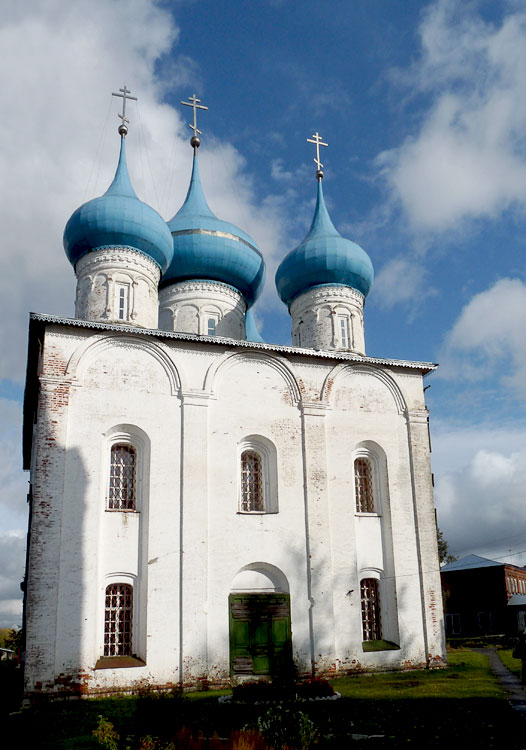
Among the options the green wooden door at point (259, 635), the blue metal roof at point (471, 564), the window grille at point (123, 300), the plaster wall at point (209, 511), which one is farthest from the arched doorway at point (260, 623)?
the blue metal roof at point (471, 564)

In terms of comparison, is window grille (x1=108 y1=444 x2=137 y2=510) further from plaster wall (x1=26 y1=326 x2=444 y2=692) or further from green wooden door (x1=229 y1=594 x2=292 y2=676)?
green wooden door (x1=229 y1=594 x2=292 y2=676)

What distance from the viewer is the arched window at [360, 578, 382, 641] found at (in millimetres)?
15047

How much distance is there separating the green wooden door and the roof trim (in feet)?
17.3

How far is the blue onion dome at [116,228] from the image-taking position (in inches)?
650

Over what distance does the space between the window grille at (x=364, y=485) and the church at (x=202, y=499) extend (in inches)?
2.0

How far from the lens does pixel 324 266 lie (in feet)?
60.7

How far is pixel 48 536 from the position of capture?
12.5 m

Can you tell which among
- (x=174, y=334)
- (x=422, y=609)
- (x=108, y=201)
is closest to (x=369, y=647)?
(x=422, y=609)

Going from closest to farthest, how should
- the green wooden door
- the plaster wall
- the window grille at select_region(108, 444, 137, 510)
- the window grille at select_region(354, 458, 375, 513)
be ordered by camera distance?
the plaster wall, the green wooden door, the window grille at select_region(108, 444, 137, 510), the window grille at select_region(354, 458, 375, 513)

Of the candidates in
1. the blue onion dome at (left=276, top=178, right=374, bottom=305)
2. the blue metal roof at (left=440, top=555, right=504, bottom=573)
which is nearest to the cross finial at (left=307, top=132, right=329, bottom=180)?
the blue onion dome at (left=276, top=178, right=374, bottom=305)

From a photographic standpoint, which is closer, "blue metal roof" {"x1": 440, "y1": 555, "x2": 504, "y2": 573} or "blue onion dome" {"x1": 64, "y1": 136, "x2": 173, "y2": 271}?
"blue onion dome" {"x1": 64, "y1": 136, "x2": 173, "y2": 271}

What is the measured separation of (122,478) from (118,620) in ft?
8.84

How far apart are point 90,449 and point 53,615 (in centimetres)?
307

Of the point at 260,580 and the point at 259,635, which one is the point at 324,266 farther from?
the point at 259,635
